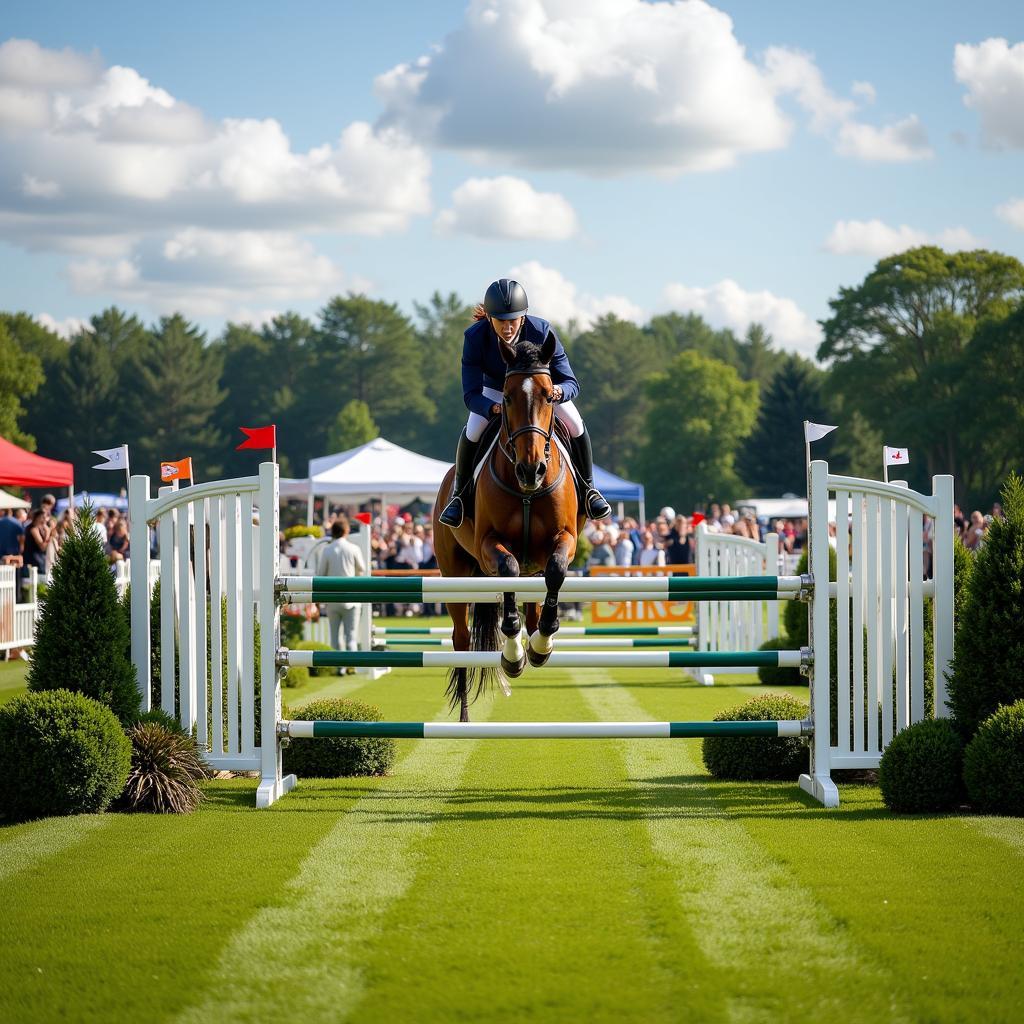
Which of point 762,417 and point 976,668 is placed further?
point 762,417

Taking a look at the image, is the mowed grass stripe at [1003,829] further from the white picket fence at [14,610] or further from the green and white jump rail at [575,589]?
the white picket fence at [14,610]

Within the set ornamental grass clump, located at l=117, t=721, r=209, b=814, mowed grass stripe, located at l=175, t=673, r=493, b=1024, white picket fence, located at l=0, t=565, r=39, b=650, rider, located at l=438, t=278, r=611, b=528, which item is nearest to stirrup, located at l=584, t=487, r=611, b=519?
rider, located at l=438, t=278, r=611, b=528

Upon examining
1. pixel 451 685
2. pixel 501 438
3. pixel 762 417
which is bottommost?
pixel 451 685

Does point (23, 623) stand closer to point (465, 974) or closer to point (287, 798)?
point (287, 798)

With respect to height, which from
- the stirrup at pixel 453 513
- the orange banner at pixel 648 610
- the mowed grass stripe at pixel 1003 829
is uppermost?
the stirrup at pixel 453 513

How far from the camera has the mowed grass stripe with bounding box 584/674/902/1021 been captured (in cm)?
357

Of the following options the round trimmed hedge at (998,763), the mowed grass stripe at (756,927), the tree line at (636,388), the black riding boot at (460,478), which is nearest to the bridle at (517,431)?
the black riding boot at (460,478)

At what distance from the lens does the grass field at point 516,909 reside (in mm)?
3631

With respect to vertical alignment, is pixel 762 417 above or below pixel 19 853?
above

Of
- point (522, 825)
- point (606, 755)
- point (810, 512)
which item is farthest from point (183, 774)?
point (810, 512)

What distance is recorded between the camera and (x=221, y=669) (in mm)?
7285

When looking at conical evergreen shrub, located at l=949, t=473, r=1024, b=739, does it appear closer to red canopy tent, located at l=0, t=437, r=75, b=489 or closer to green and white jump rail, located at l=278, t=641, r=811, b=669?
green and white jump rail, located at l=278, t=641, r=811, b=669

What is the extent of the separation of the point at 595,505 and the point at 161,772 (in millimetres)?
3068

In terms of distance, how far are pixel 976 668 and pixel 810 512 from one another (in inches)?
50.9
